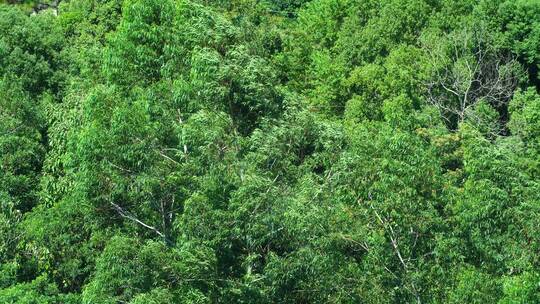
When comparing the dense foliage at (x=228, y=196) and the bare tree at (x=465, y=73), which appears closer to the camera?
the dense foliage at (x=228, y=196)

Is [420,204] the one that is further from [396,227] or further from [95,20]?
[95,20]

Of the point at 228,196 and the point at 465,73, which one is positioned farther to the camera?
the point at 465,73

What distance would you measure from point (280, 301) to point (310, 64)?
23.7 m

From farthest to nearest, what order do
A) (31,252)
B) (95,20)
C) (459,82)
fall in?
(95,20) → (459,82) → (31,252)

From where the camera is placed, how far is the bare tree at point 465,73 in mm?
47469

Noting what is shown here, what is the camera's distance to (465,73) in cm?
4756

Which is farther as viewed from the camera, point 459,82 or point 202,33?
point 459,82

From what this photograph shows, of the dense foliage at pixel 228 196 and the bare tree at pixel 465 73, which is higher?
the dense foliage at pixel 228 196

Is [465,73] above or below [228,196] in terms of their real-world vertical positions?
below

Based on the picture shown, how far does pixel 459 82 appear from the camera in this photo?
47562 mm

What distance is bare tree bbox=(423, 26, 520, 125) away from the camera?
156ft

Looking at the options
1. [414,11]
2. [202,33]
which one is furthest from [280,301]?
[414,11]

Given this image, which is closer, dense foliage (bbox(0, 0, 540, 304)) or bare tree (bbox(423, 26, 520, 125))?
dense foliage (bbox(0, 0, 540, 304))

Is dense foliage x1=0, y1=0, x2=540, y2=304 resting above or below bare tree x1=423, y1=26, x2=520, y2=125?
above
